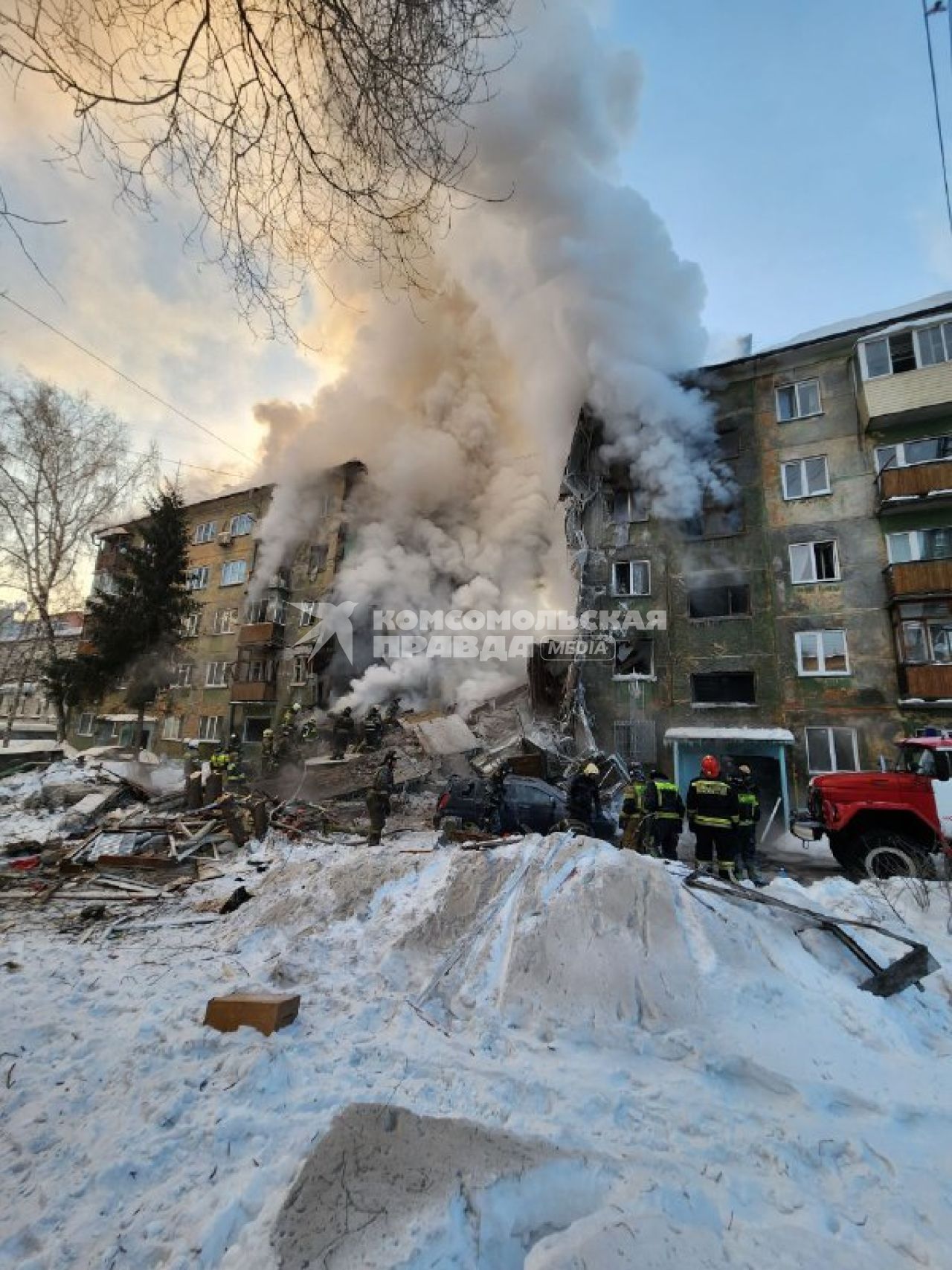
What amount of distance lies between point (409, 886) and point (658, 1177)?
12.2 ft

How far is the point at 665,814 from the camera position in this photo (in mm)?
9016

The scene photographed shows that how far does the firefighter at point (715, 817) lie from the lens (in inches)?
311

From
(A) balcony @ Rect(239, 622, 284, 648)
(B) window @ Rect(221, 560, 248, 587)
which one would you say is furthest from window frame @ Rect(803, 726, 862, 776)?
(B) window @ Rect(221, 560, 248, 587)

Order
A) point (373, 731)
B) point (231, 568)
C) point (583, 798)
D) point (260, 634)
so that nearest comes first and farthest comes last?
point (583, 798), point (373, 731), point (260, 634), point (231, 568)

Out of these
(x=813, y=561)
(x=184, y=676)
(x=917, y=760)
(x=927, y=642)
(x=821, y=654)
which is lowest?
(x=917, y=760)

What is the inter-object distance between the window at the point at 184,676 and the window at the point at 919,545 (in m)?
31.1

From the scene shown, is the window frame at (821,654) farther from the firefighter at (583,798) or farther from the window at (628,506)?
the firefighter at (583,798)

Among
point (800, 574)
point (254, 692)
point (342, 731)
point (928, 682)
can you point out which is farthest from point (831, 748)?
point (254, 692)


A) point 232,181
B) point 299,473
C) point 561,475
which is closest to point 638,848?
point 232,181

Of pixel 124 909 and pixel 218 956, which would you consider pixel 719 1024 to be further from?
pixel 124 909

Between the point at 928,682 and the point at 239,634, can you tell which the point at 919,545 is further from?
the point at 239,634

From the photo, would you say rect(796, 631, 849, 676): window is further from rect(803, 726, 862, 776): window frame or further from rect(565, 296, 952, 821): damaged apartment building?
rect(803, 726, 862, 776): window frame

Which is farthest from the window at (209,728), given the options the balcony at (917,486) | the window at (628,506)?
the balcony at (917,486)

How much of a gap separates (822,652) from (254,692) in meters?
23.6
